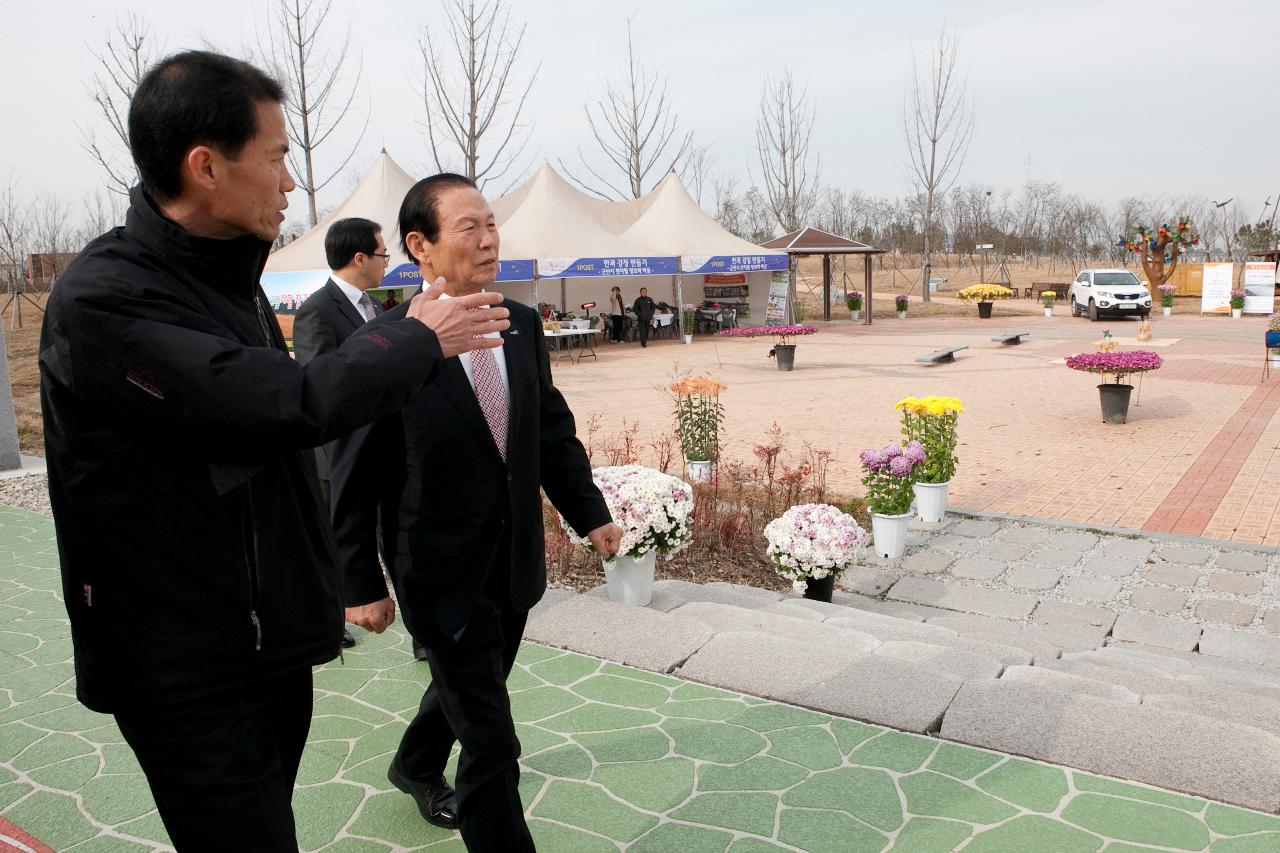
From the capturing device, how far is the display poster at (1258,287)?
2884cm

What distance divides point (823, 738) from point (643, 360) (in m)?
18.4

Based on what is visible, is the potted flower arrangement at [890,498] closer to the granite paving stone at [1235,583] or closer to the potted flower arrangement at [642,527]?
the granite paving stone at [1235,583]

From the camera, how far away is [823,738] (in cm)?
323

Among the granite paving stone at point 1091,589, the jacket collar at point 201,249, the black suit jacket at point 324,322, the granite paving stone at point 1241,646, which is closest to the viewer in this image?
the jacket collar at point 201,249

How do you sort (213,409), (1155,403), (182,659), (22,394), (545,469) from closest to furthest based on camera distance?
(213,409)
(182,659)
(545,469)
(1155,403)
(22,394)

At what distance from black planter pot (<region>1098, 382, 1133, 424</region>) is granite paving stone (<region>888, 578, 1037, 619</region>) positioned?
261 inches

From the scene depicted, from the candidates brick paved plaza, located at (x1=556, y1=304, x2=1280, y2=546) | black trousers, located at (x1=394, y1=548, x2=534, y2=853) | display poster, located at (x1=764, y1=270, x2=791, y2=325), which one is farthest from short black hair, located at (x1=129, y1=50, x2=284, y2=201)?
display poster, located at (x1=764, y1=270, x2=791, y2=325)

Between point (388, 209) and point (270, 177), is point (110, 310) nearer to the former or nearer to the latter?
point (270, 177)

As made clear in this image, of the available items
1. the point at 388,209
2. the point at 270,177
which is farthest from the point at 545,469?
the point at 388,209

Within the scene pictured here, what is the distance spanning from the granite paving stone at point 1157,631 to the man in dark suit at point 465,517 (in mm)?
4436

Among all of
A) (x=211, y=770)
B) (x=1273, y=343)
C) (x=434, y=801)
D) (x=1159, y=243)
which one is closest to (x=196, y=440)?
(x=211, y=770)

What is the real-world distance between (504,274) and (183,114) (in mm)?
20230

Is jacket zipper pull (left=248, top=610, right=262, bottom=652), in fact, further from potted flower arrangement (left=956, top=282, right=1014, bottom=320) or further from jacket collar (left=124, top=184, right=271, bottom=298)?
potted flower arrangement (left=956, top=282, right=1014, bottom=320)

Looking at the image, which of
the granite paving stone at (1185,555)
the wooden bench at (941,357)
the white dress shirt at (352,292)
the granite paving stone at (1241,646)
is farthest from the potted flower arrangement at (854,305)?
the white dress shirt at (352,292)
